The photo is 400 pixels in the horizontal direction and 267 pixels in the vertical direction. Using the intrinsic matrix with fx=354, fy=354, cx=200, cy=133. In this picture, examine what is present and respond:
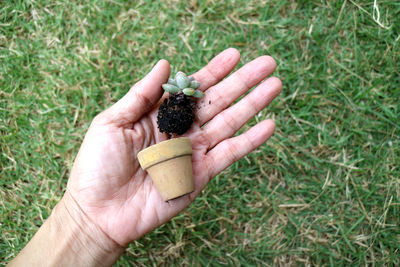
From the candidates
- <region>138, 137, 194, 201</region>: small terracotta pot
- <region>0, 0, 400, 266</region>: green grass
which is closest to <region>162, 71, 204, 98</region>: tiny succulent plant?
<region>138, 137, 194, 201</region>: small terracotta pot

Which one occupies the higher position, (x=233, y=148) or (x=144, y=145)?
(x=144, y=145)

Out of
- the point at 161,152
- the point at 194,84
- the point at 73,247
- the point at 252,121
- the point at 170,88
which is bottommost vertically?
the point at 252,121

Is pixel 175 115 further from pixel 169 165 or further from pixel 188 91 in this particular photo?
pixel 169 165

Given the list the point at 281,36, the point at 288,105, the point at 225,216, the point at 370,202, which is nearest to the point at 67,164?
the point at 225,216

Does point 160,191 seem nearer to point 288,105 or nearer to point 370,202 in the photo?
point 288,105

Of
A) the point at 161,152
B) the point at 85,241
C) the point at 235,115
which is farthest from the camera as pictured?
the point at 235,115

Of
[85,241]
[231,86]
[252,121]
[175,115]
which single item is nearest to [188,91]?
[175,115]
